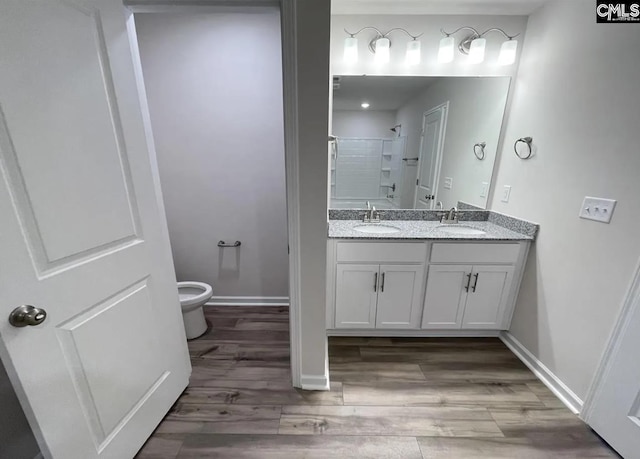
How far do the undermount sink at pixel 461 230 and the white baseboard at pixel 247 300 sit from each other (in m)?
1.57

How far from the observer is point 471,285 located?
181 centimetres

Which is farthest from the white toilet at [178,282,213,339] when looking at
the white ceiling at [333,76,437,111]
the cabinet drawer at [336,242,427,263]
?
the white ceiling at [333,76,437,111]

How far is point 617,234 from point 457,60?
5.00 feet

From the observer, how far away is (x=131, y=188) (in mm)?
1091

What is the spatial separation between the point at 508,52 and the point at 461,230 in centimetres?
133

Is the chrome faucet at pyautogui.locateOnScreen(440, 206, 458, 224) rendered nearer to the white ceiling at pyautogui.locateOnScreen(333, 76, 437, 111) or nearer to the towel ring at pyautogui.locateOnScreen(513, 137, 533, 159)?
the towel ring at pyautogui.locateOnScreen(513, 137, 533, 159)

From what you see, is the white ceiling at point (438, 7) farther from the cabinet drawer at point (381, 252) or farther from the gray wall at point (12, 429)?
the gray wall at point (12, 429)

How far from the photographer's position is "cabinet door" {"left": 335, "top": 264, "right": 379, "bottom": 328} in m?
1.79

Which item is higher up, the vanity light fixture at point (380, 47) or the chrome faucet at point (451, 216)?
the vanity light fixture at point (380, 47)

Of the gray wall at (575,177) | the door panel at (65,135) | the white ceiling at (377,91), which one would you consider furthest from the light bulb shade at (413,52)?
the door panel at (65,135)

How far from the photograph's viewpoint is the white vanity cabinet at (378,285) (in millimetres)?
1755

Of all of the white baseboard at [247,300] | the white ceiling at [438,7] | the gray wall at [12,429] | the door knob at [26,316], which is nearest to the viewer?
the door knob at [26,316]

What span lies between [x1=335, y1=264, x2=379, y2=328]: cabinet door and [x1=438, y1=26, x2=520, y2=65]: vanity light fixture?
5.38ft

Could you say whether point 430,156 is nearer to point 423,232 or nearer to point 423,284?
point 423,232
